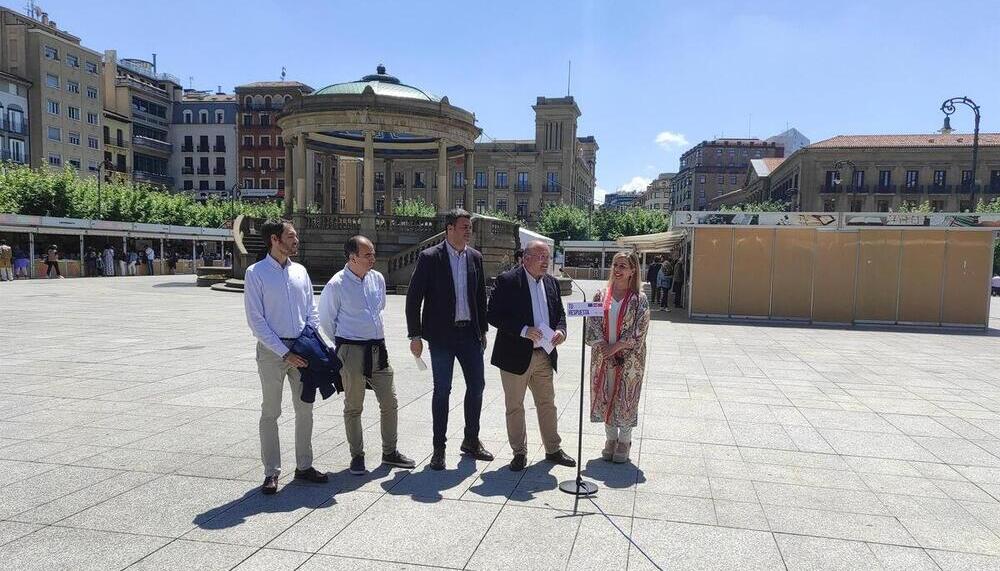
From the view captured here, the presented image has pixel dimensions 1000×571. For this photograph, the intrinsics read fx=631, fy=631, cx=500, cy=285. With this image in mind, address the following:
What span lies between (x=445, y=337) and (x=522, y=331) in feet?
1.94

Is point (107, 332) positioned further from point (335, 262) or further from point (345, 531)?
point (335, 262)

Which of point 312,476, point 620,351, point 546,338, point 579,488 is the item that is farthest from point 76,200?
point 579,488

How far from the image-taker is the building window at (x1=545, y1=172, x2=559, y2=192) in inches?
3465

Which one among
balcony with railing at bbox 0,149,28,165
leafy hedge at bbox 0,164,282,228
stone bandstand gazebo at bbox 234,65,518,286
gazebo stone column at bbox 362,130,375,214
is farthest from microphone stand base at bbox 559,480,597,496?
balcony with railing at bbox 0,149,28,165

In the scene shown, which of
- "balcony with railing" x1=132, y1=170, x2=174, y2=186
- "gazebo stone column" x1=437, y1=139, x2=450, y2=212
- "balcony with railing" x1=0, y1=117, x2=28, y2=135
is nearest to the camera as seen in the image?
"gazebo stone column" x1=437, y1=139, x2=450, y2=212

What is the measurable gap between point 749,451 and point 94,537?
4.85 meters

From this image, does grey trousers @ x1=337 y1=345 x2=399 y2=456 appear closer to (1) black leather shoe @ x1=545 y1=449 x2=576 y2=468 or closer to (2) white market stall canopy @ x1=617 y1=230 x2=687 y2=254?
(1) black leather shoe @ x1=545 y1=449 x2=576 y2=468

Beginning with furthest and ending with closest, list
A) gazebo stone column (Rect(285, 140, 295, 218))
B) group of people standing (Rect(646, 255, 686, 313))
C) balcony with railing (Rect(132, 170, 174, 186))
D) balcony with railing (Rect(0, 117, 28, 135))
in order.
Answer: balcony with railing (Rect(132, 170, 174, 186))
balcony with railing (Rect(0, 117, 28, 135))
gazebo stone column (Rect(285, 140, 295, 218))
group of people standing (Rect(646, 255, 686, 313))

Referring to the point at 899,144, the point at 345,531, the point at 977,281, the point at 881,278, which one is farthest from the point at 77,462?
the point at 899,144

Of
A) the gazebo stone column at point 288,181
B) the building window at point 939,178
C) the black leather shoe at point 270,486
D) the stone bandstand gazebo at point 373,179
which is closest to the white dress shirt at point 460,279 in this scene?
the black leather shoe at point 270,486

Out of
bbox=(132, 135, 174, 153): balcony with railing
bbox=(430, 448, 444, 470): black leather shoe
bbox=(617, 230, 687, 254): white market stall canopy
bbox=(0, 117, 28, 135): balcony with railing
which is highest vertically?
bbox=(132, 135, 174, 153): balcony with railing

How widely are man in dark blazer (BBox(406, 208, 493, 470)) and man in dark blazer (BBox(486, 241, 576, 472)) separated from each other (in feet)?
0.56

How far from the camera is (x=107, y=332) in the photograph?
11.9 metres

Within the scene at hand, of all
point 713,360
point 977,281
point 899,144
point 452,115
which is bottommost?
point 713,360
